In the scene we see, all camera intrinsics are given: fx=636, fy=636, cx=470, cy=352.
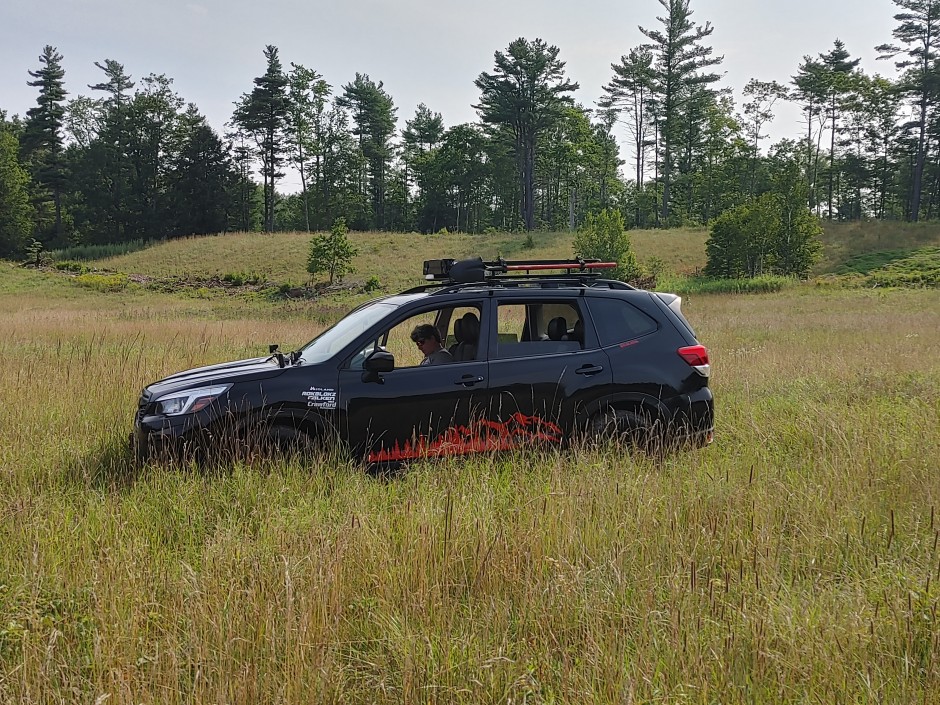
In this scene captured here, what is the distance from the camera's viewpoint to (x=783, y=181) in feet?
121

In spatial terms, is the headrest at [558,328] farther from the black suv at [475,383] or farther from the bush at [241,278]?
the bush at [241,278]

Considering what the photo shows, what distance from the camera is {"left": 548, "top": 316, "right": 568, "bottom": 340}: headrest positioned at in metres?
5.64

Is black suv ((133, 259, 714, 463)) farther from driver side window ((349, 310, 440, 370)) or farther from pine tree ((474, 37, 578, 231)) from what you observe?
pine tree ((474, 37, 578, 231))

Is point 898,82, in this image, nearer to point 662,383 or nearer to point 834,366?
point 834,366

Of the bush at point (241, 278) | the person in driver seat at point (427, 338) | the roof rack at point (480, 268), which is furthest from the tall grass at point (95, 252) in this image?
the person in driver seat at point (427, 338)

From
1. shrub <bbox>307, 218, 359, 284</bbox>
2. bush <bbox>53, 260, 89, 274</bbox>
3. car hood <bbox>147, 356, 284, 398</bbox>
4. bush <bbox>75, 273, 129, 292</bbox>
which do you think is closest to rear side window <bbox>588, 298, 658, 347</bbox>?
car hood <bbox>147, 356, 284, 398</bbox>

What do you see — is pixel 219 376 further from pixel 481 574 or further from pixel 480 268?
pixel 481 574

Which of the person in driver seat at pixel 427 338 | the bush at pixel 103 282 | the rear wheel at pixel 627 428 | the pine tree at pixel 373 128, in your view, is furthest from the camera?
the pine tree at pixel 373 128

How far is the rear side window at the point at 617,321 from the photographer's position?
219 inches

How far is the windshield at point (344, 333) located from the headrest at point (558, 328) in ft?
4.62

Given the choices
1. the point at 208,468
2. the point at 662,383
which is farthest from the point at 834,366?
the point at 208,468

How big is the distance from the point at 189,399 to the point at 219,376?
341 millimetres

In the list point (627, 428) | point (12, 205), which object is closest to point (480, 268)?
point (627, 428)

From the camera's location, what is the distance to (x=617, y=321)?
5.63 m
